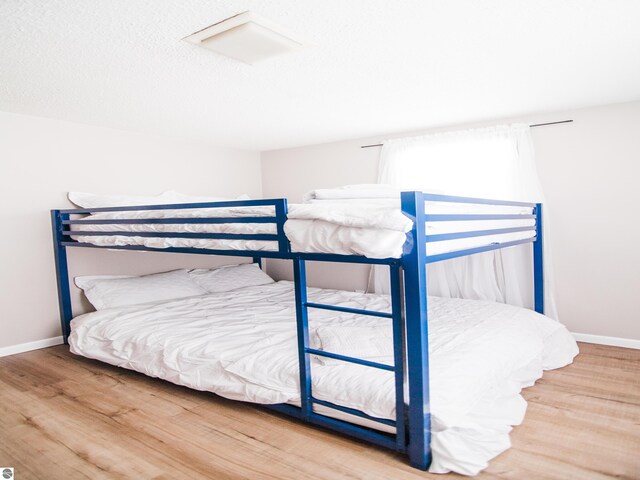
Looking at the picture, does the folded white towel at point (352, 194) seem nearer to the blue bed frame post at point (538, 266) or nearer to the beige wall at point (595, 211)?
the blue bed frame post at point (538, 266)

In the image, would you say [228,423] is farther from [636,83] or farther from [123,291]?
[636,83]

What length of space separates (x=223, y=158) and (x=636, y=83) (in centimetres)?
363

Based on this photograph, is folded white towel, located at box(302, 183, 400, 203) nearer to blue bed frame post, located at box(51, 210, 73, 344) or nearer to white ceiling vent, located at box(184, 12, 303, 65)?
white ceiling vent, located at box(184, 12, 303, 65)

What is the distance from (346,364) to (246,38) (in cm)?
155

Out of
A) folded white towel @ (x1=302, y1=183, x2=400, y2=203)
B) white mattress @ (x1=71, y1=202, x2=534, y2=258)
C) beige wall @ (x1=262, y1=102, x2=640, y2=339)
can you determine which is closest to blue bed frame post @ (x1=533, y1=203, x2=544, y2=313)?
beige wall @ (x1=262, y1=102, x2=640, y2=339)

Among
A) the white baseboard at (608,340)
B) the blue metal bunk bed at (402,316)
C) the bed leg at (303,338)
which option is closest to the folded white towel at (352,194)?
the blue metal bunk bed at (402,316)

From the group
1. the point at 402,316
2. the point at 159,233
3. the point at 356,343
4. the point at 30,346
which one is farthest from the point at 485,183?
the point at 30,346

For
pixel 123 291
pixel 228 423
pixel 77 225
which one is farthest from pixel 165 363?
pixel 77 225

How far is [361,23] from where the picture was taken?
1.83 meters

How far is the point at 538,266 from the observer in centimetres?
335

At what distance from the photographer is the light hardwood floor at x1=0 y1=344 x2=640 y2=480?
1768 millimetres

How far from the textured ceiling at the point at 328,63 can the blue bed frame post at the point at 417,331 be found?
2.63ft

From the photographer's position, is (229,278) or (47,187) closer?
(47,187)

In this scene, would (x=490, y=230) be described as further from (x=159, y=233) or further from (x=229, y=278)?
(x=229, y=278)
